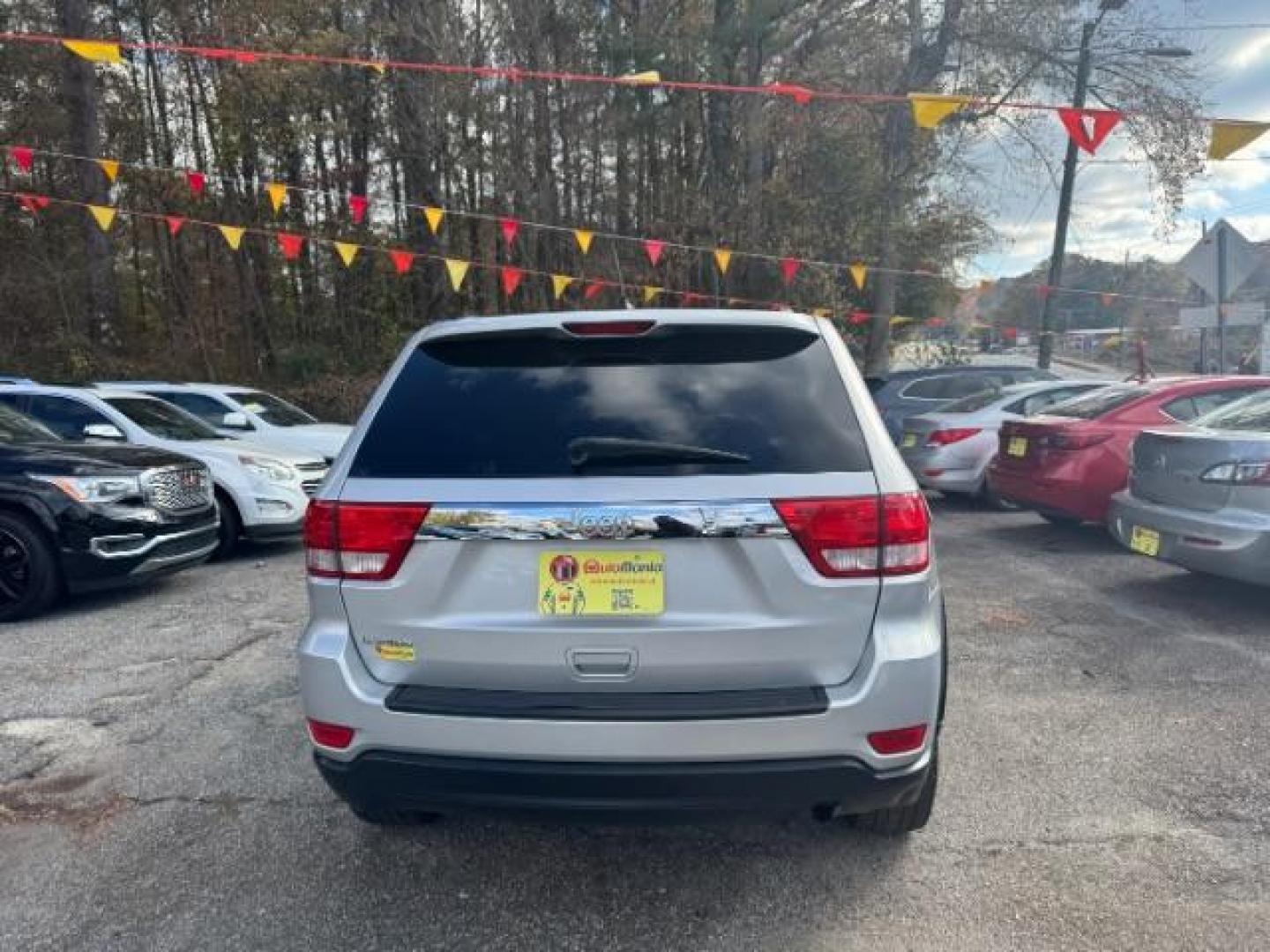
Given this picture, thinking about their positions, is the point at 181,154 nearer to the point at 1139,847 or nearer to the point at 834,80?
the point at 834,80

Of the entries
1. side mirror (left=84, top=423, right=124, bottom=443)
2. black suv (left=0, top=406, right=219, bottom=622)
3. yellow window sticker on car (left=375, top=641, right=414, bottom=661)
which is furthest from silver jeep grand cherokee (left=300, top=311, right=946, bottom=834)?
side mirror (left=84, top=423, right=124, bottom=443)

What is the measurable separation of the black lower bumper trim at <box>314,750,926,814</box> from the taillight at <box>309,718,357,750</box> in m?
0.09

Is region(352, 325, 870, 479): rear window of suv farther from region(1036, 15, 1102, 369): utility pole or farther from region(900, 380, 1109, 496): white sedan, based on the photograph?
region(1036, 15, 1102, 369): utility pole

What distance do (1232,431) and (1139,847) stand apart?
11.7 feet

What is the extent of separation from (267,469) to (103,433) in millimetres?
1261

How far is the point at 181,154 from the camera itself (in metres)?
17.1

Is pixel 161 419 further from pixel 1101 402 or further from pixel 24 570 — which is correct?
pixel 1101 402

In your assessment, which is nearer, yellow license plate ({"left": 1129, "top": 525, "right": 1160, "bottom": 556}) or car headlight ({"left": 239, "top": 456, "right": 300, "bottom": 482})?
yellow license plate ({"left": 1129, "top": 525, "right": 1160, "bottom": 556})

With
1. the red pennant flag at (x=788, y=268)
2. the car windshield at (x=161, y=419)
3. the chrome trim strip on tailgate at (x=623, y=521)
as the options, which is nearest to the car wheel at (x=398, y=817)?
the chrome trim strip on tailgate at (x=623, y=521)

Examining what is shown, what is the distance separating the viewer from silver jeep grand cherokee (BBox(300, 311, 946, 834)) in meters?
2.09

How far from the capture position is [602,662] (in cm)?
214

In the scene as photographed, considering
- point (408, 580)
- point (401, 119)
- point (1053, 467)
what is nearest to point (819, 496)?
point (408, 580)

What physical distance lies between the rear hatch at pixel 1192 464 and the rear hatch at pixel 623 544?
3.97m

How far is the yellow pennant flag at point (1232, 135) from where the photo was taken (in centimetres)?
720
